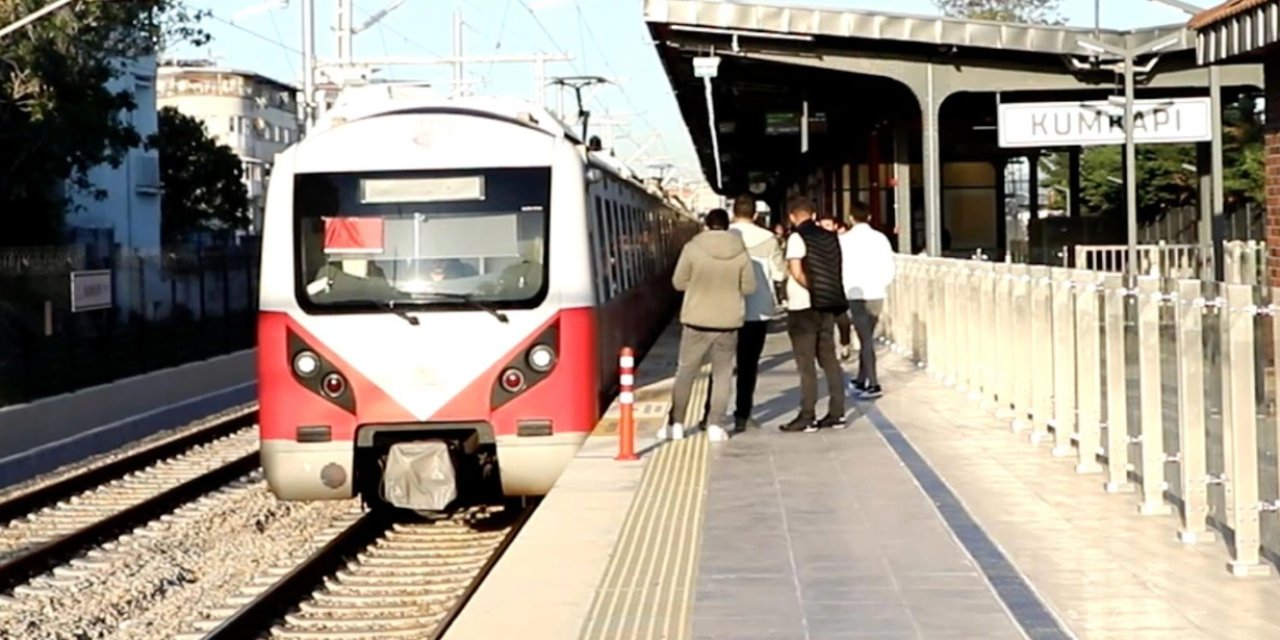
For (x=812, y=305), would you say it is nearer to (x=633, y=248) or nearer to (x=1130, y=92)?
(x=633, y=248)

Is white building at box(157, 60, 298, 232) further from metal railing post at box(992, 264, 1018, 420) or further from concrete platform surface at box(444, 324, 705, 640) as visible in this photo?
concrete platform surface at box(444, 324, 705, 640)

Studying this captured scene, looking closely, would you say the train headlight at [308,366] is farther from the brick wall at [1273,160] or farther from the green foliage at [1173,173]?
the green foliage at [1173,173]

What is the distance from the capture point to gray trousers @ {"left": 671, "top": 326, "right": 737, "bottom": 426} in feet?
49.4

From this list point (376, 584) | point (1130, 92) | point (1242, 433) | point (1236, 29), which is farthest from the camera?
point (1130, 92)

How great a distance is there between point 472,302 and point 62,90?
90.4 ft

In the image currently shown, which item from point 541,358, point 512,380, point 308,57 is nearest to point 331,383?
point 512,380

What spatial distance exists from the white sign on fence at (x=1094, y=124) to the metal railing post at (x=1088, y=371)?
14.3m

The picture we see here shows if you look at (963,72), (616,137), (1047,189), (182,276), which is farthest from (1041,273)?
(1047,189)

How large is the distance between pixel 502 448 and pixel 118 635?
3.03 m

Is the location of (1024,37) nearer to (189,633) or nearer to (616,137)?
(189,633)

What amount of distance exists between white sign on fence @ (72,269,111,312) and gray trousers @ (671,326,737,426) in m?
13.9

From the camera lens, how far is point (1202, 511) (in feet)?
33.7

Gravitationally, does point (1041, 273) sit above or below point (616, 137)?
below

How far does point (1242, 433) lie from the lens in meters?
9.18
